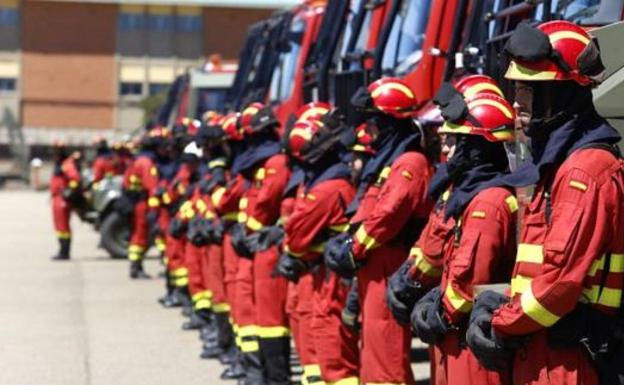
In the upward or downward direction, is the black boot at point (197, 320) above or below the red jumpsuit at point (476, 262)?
below

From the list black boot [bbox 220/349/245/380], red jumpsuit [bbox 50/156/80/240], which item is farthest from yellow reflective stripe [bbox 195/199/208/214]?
red jumpsuit [bbox 50/156/80/240]

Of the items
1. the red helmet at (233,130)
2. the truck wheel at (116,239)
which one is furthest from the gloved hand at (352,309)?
the truck wheel at (116,239)

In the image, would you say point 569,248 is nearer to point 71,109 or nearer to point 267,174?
point 267,174

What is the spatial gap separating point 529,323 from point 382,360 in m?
2.73

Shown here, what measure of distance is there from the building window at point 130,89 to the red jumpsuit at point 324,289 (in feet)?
221

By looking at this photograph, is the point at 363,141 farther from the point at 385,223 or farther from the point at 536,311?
the point at 536,311

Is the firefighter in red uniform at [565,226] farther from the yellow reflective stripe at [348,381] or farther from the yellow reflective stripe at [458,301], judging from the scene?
the yellow reflective stripe at [348,381]

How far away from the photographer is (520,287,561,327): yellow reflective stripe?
4.41m

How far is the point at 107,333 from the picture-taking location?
12984 millimetres

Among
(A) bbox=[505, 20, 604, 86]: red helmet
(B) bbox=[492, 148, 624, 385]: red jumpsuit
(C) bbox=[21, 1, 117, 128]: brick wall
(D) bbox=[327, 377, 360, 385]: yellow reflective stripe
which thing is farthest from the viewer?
(C) bbox=[21, 1, 117, 128]: brick wall

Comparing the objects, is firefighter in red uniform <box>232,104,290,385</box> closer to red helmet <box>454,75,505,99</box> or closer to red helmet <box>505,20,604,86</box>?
red helmet <box>454,75,505,99</box>

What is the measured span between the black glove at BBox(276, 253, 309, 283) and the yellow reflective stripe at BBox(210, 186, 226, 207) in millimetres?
2645

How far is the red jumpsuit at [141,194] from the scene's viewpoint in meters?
17.8

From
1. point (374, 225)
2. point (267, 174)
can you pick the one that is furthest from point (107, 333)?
point (374, 225)
